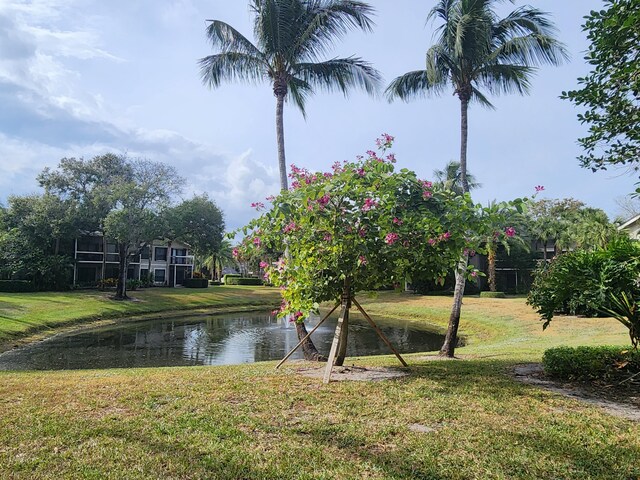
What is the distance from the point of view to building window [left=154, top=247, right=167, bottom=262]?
5216cm

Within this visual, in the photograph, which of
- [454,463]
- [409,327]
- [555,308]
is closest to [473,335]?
[409,327]

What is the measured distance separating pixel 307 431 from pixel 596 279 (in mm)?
4602

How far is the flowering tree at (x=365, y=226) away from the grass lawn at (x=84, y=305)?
14869 mm

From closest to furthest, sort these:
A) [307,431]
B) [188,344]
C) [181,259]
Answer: [307,431] → [188,344] → [181,259]

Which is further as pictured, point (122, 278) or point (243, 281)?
point (243, 281)

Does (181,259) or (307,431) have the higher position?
(181,259)

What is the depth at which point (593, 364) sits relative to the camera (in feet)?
22.6

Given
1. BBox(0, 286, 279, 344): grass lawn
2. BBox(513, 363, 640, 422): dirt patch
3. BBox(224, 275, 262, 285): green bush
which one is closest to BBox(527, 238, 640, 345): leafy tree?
BBox(513, 363, 640, 422): dirt patch

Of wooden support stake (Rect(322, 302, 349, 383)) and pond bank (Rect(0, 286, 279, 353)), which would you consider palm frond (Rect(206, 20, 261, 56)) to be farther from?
pond bank (Rect(0, 286, 279, 353))

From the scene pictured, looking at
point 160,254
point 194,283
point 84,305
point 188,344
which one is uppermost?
point 160,254

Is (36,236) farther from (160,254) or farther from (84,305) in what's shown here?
(160,254)

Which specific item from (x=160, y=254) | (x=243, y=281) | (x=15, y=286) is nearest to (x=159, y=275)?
(x=160, y=254)

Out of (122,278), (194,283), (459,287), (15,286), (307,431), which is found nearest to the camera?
(307,431)

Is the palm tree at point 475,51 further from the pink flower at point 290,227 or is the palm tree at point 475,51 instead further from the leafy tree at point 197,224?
the leafy tree at point 197,224
